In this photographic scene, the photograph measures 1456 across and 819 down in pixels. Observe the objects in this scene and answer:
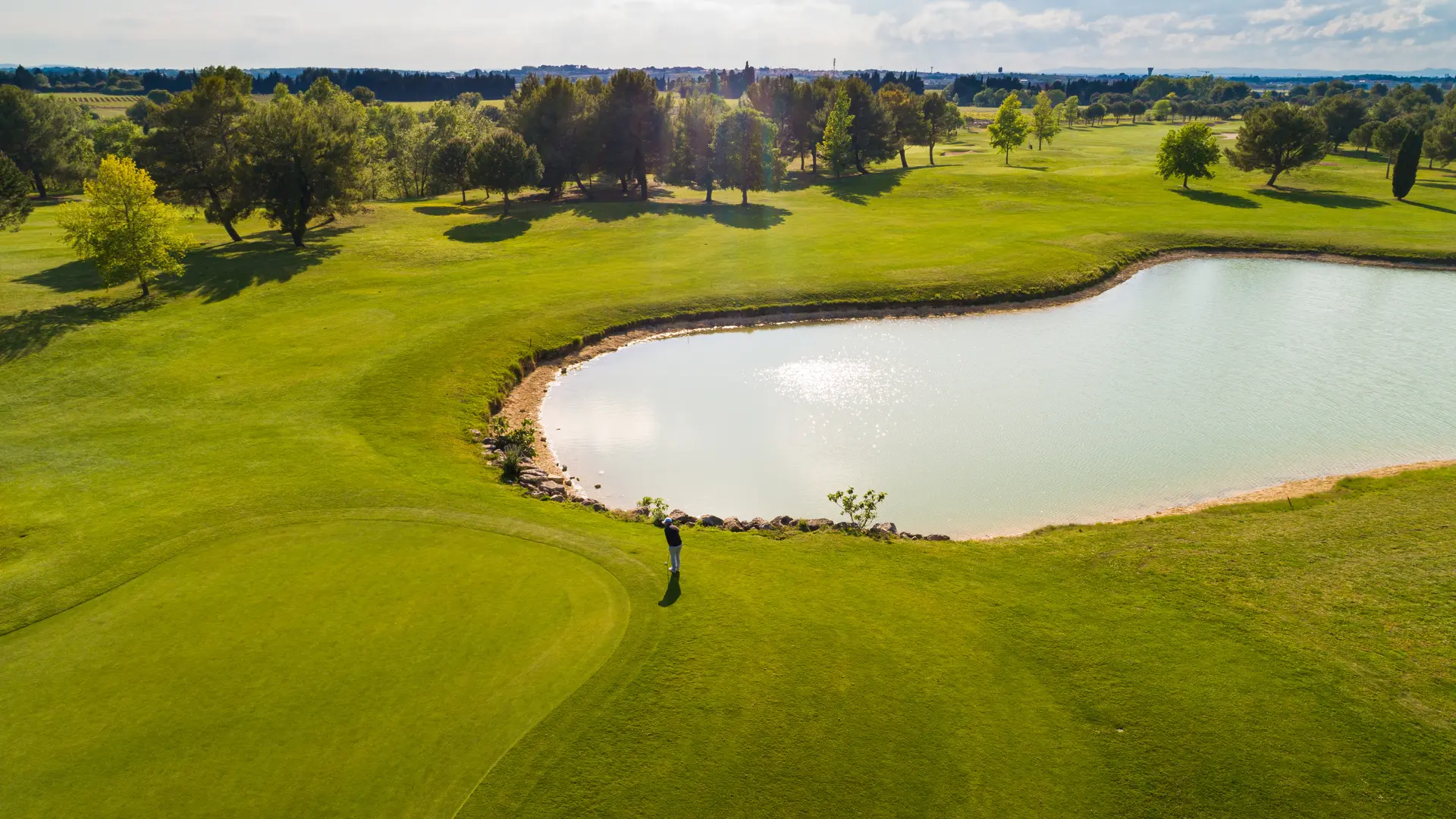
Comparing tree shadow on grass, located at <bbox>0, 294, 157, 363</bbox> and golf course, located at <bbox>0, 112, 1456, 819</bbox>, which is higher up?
tree shadow on grass, located at <bbox>0, 294, 157, 363</bbox>

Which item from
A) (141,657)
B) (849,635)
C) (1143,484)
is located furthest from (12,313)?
(1143,484)

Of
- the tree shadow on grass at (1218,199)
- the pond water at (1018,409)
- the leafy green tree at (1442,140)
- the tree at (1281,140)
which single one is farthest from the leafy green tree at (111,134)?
the leafy green tree at (1442,140)

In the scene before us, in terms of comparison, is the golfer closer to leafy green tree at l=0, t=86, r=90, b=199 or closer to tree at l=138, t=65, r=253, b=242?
tree at l=138, t=65, r=253, b=242

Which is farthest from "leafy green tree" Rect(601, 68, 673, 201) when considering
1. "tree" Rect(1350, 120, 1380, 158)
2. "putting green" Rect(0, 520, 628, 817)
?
"tree" Rect(1350, 120, 1380, 158)

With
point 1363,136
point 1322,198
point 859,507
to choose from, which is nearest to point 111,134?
point 859,507

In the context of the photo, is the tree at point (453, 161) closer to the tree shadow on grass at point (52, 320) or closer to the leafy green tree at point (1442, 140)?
the tree shadow on grass at point (52, 320)
